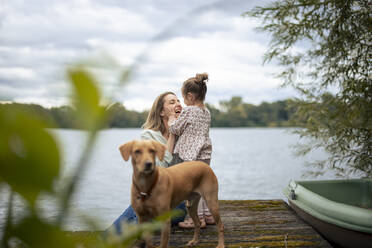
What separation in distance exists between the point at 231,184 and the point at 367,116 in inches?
409

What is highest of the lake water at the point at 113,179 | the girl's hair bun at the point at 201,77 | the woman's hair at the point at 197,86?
the girl's hair bun at the point at 201,77

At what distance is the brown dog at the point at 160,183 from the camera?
91.4 inches

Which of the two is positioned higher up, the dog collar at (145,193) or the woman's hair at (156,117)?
the woman's hair at (156,117)

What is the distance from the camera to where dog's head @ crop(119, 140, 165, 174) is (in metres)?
2.22

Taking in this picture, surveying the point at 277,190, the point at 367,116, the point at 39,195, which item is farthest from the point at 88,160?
the point at 277,190

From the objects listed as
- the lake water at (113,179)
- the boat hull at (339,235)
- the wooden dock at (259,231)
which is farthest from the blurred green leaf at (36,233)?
the boat hull at (339,235)

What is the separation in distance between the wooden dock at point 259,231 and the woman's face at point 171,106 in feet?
4.92

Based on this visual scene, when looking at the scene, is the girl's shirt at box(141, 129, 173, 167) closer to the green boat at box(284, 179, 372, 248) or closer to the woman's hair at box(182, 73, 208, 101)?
the woman's hair at box(182, 73, 208, 101)

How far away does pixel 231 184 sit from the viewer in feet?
48.2

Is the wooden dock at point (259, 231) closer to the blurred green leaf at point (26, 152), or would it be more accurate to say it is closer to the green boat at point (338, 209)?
the green boat at point (338, 209)

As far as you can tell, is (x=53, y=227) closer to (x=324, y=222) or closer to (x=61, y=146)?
(x=61, y=146)

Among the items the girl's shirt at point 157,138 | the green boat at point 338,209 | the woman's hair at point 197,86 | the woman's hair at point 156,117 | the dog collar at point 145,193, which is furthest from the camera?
the woman's hair at point 156,117

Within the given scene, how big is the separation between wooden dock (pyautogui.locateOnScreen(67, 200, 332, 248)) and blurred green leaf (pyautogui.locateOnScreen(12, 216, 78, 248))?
334 centimetres

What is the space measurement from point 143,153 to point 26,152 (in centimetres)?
210
